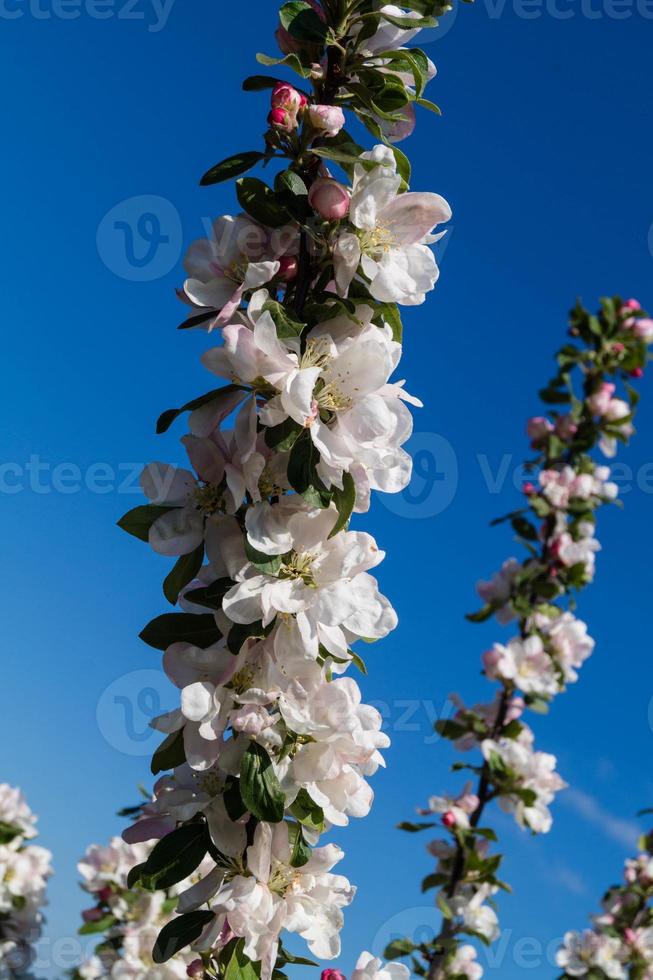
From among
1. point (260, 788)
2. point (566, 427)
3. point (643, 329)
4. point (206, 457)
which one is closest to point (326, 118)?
point (206, 457)

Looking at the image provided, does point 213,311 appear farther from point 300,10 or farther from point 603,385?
point 603,385

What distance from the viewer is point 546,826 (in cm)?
409

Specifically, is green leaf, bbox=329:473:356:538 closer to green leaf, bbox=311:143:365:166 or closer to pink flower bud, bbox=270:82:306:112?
green leaf, bbox=311:143:365:166

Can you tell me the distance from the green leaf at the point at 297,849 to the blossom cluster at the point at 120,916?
193cm

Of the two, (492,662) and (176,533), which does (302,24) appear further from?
(492,662)

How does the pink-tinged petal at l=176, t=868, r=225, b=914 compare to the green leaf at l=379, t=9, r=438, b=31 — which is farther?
the green leaf at l=379, t=9, r=438, b=31

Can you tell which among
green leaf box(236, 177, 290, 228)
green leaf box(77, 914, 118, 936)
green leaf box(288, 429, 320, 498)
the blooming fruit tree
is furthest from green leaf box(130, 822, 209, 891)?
green leaf box(77, 914, 118, 936)

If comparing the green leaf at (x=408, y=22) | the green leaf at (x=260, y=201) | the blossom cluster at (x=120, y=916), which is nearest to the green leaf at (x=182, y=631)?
the green leaf at (x=260, y=201)

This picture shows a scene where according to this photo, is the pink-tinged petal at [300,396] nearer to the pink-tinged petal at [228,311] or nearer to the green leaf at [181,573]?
the pink-tinged petal at [228,311]

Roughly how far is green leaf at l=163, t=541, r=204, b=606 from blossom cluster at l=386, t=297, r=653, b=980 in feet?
8.98

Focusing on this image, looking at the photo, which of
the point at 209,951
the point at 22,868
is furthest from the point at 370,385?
the point at 22,868

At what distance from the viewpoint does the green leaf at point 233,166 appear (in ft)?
5.55

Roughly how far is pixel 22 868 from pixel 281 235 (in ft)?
12.1

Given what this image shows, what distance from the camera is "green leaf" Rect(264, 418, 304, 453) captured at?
Answer: 1491mm
